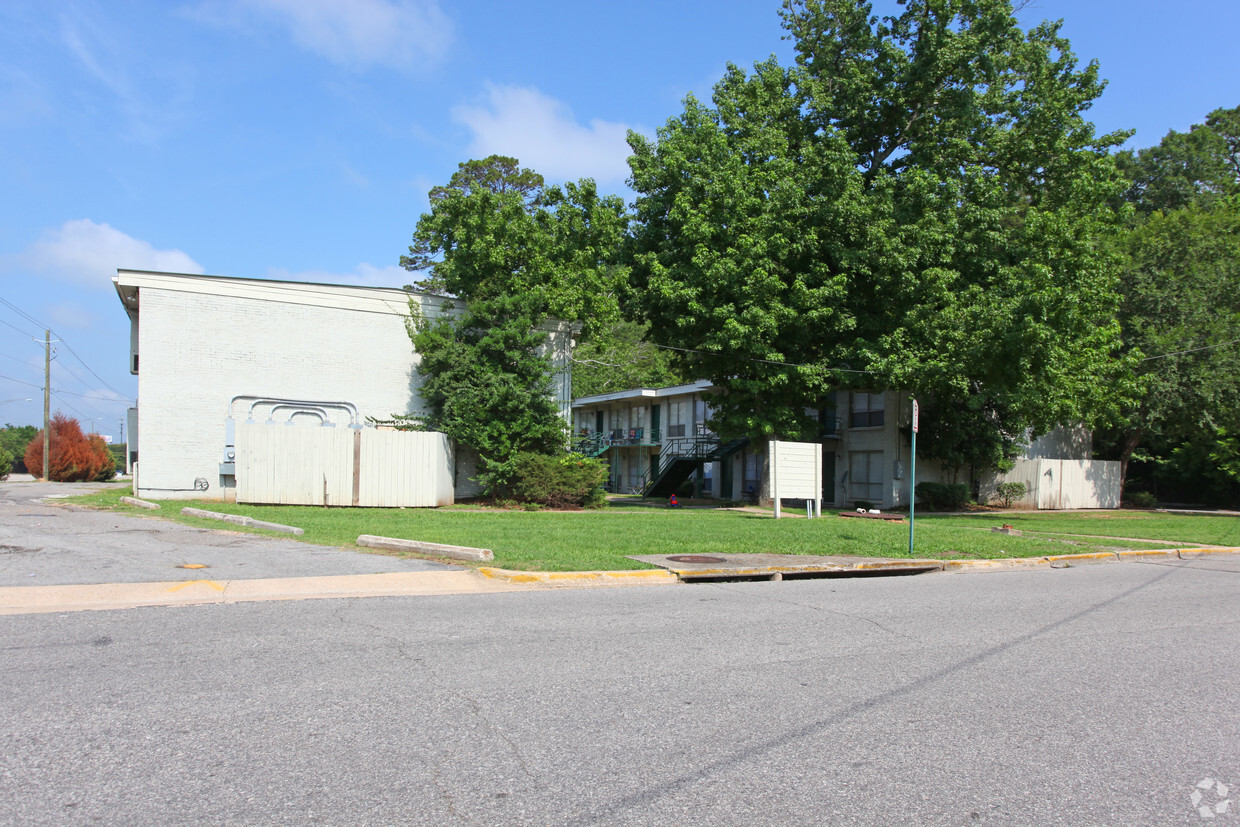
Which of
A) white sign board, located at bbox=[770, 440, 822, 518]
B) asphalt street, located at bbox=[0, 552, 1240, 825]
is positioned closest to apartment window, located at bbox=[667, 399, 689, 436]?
white sign board, located at bbox=[770, 440, 822, 518]

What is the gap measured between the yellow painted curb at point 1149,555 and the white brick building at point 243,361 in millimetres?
19804

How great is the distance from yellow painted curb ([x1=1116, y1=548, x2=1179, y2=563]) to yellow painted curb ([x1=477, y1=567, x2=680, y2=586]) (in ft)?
35.0

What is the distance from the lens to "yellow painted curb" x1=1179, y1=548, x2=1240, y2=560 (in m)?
17.1

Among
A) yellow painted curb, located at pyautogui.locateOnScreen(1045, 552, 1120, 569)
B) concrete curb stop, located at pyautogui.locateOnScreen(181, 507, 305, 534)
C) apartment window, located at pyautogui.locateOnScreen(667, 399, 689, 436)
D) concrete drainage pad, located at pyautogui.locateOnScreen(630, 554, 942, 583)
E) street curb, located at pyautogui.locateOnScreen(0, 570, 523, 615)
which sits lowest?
yellow painted curb, located at pyautogui.locateOnScreen(1045, 552, 1120, 569)

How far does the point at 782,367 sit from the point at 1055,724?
74.5 ft

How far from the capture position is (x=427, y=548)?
491 inches

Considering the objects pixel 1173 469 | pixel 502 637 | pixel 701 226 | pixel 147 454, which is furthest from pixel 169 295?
pixel 1173 469

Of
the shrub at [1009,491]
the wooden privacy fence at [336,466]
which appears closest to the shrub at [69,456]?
the wooden privacy fence at [336,466]

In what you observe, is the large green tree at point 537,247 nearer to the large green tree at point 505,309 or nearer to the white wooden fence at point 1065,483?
the large green tree at point 505,309

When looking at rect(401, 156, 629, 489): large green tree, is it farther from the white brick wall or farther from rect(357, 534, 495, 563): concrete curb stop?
rect(357, 534, 495, 563): concrete curb stop

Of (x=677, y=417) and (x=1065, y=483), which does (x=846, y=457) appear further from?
(x=677, y=417)

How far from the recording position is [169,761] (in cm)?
426

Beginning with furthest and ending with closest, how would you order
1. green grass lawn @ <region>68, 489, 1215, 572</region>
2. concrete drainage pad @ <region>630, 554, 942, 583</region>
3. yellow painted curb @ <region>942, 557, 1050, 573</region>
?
yellow painted curb @ <region>942, 557, 1050, 573</region> → green grass lawn @ <region>68, 489, 1215, 572</region> → concrete drainage pad @ <region>630, 554, 942, 583</region>

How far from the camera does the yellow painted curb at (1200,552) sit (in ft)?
56.2
